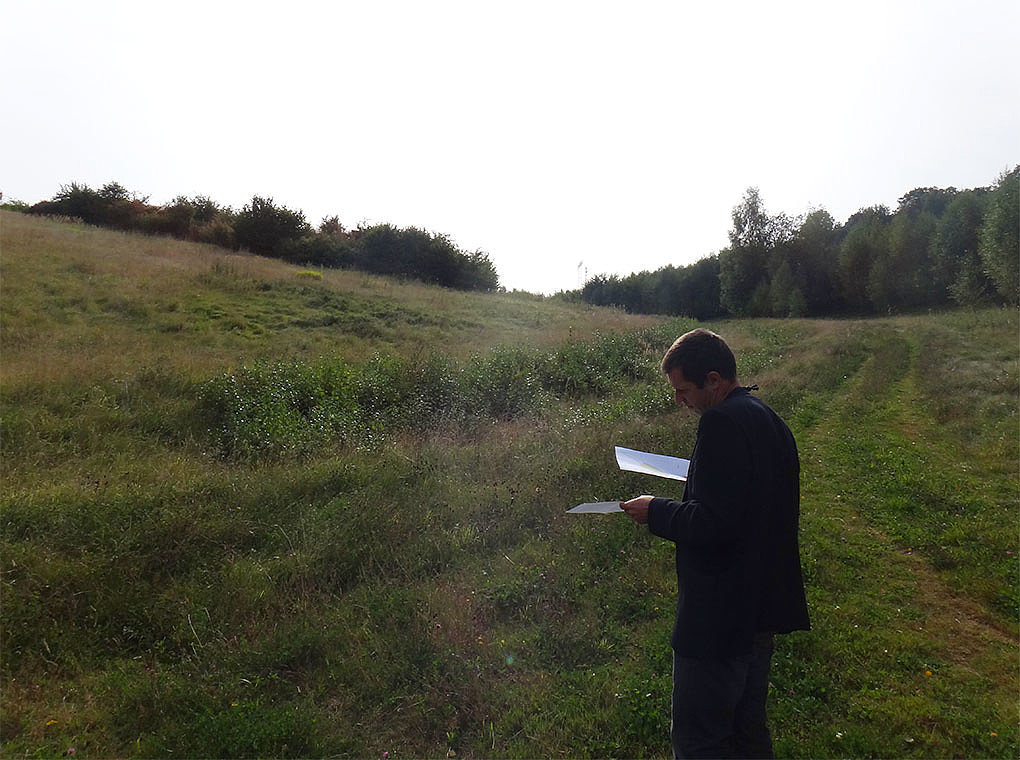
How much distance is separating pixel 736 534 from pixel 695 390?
22.8 inches

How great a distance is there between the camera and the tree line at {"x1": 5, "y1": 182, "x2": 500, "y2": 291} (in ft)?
91.6

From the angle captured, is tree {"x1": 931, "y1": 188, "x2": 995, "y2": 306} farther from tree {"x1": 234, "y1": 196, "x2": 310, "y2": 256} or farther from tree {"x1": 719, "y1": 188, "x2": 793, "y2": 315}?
tree {"x1": 234, "y1": 196, "x2": 310, "y2": 256}

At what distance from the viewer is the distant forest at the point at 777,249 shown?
28016 millimetres

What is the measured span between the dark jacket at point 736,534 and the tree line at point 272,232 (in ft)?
97.5

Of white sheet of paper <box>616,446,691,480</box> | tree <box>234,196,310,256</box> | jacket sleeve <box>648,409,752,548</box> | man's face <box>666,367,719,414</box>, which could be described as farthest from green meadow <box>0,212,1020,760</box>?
tree <box>234,196,310,256</box>

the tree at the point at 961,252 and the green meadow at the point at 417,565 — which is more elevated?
the tree at the point at 961,252

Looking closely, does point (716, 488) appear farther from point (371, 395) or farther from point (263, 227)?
point (263, 227)

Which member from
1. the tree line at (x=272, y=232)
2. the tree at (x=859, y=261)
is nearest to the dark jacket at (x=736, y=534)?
the tree line at (x=272, y=232)

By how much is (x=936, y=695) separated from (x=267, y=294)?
17800mm

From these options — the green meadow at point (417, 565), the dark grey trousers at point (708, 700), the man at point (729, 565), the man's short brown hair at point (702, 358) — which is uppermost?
the man's short brown hair at point (702, 358)

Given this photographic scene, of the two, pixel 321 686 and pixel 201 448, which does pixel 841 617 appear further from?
pixel 201 448

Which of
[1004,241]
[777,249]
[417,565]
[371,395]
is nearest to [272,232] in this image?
[371,395]

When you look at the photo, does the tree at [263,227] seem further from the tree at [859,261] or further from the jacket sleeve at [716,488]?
the tree at [859,261]

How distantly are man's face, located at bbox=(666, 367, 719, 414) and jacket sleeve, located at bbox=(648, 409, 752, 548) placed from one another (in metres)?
0.20
